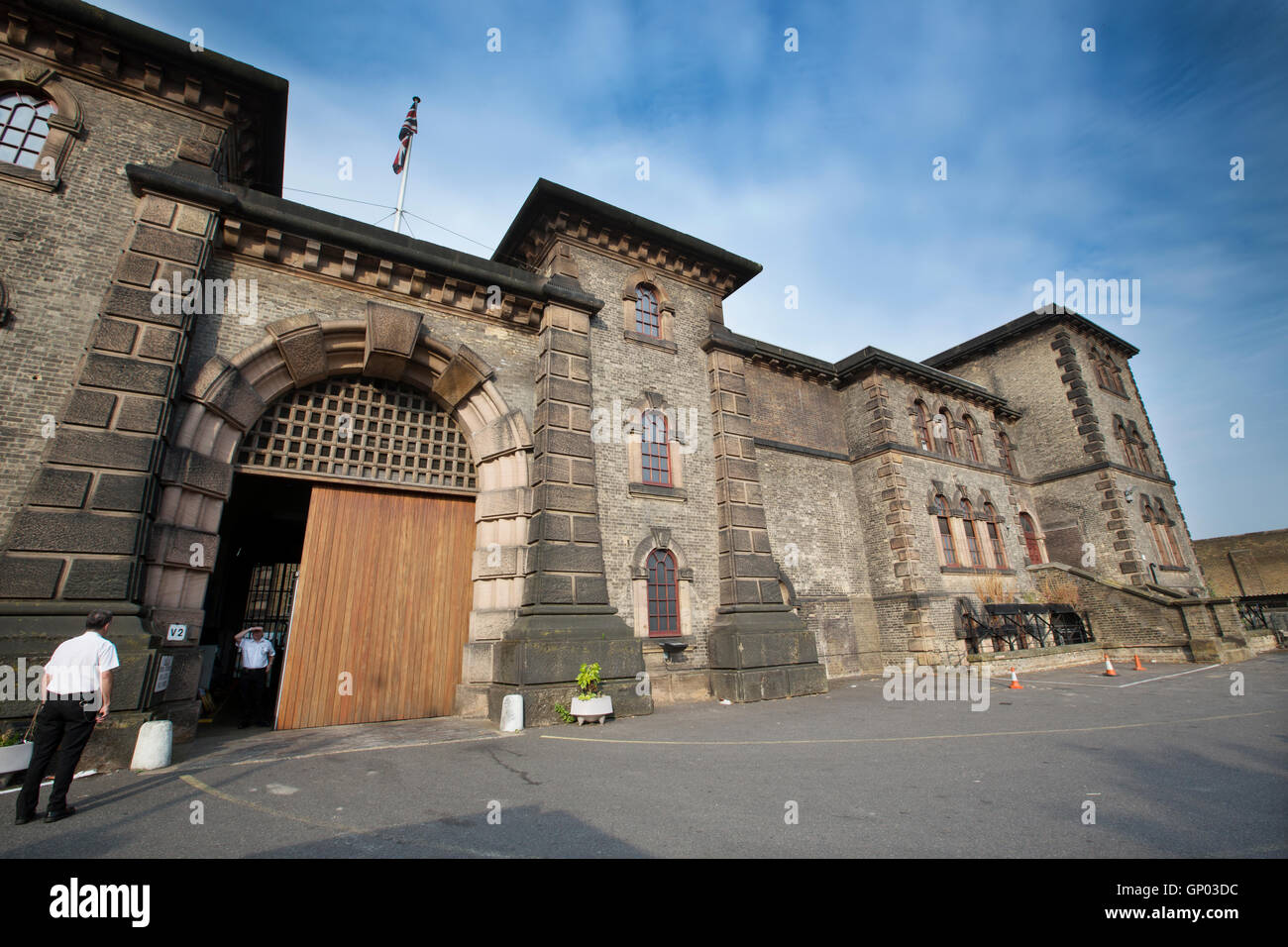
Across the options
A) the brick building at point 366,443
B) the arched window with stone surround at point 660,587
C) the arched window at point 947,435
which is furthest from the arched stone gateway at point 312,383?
the arched window at point 947,435

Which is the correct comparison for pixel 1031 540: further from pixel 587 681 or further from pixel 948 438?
pixel 587 681

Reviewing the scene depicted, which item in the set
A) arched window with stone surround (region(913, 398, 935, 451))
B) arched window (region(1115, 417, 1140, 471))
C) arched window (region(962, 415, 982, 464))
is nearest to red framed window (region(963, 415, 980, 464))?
arched window (region(962, 415, 982, 464))

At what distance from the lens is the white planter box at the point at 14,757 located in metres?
5.14

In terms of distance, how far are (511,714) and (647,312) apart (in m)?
9.32

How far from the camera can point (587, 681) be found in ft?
28.1

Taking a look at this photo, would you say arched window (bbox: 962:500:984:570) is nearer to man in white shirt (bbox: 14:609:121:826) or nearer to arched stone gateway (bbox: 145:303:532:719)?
arched stone gateway (bbox: 145:303:532:719)

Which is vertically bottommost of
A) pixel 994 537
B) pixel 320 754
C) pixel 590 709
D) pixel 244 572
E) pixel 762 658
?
pixel 320 754

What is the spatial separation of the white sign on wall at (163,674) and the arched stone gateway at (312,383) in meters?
0.32

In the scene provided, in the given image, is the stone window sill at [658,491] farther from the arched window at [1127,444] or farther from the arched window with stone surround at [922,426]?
the arched window at [1127,444]

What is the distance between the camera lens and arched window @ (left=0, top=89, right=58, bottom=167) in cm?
784

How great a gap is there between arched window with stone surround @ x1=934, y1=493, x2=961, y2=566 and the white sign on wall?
1841 cm

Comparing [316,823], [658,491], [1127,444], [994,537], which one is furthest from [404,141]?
[1127,444]
